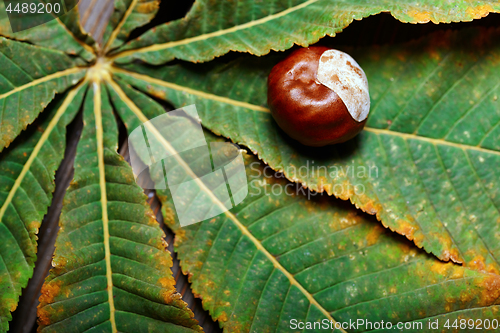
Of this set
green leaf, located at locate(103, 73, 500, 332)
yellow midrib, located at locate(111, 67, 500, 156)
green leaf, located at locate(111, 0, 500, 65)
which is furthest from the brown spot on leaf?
green leaf, located at locate(111, 0, 500, 65)

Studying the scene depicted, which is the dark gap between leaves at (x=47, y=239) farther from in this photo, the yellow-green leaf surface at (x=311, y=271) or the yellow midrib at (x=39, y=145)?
the yellow-green leaf surface at (x=311, y=271)

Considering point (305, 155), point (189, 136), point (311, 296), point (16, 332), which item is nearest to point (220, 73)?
point (189, 136)

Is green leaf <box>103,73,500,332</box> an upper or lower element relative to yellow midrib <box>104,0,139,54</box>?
lower

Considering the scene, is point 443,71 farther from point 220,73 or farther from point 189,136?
point 189,136

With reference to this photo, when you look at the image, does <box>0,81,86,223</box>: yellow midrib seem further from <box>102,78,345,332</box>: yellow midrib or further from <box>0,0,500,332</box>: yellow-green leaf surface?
<box>102,78,345,332</box>: yellow midrib

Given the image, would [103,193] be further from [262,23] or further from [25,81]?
[262,23]

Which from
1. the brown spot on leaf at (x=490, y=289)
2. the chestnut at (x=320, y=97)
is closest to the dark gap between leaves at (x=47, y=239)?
the chestnut at (x=320, y=97)
